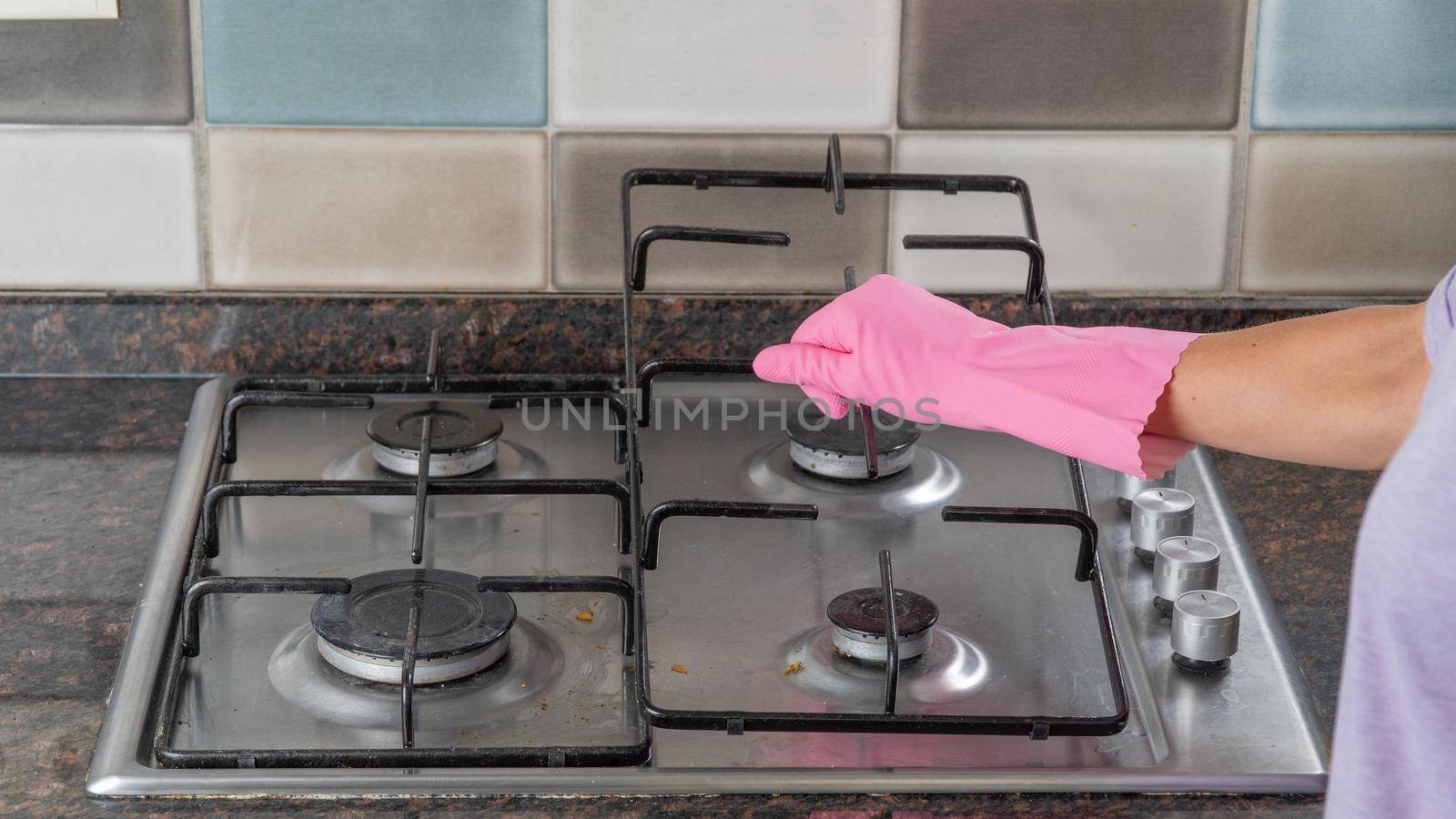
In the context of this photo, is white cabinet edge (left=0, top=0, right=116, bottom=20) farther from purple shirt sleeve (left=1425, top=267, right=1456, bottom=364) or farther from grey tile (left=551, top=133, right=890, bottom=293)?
purple shirt sleeve (left=1425, top=267, right=1456, bottom=364)

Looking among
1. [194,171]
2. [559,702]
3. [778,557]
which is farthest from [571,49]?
[559,702]

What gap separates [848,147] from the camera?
3.43ft

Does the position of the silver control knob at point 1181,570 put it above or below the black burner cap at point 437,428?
below

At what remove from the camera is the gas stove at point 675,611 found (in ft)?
2.14

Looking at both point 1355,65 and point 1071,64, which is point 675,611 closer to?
point 1071,64

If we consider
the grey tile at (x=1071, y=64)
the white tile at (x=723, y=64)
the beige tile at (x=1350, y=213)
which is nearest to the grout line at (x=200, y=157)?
the white tile at (x=723, y=64)

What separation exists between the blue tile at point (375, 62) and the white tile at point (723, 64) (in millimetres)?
32

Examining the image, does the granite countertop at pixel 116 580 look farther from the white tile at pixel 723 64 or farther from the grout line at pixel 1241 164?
the white tile at pixel 723 64

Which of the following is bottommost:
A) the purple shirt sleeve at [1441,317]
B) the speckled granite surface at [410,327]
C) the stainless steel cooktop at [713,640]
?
the stainless steel cooktop at [713,640]

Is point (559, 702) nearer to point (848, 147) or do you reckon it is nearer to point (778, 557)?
point (778, 557)

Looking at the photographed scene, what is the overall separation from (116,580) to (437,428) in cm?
25

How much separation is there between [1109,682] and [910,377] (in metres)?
Result: 0.21

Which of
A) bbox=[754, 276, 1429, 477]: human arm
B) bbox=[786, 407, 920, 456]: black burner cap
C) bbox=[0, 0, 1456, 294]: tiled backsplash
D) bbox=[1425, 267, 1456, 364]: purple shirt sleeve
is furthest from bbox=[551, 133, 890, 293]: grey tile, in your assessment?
bbox=[1425, 267, 1456, 364]: purple shirt sleeve

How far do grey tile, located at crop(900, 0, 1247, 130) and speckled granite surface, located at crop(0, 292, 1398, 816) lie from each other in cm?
16
